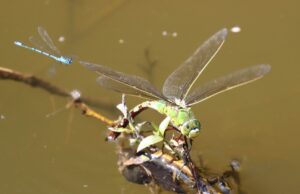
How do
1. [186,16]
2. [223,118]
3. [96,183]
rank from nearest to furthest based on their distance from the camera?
[96,183] < [223,118] < [186,16]

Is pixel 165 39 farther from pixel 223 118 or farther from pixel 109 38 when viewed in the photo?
pixel 223 118

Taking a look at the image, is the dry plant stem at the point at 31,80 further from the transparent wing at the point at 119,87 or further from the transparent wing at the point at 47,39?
the transparent wing at the point at 119,87

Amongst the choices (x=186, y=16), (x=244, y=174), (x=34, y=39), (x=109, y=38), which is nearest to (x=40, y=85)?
(x=34, y=39)

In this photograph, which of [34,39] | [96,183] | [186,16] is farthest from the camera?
[186,16]

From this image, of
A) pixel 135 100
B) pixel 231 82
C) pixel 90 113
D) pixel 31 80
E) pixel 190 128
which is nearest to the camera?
pixel 190 128

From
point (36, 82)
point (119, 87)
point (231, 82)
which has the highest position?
point (36, 82)

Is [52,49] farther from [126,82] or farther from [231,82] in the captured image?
[231,82]

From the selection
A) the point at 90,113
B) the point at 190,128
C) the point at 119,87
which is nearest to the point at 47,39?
the point at 90,113
